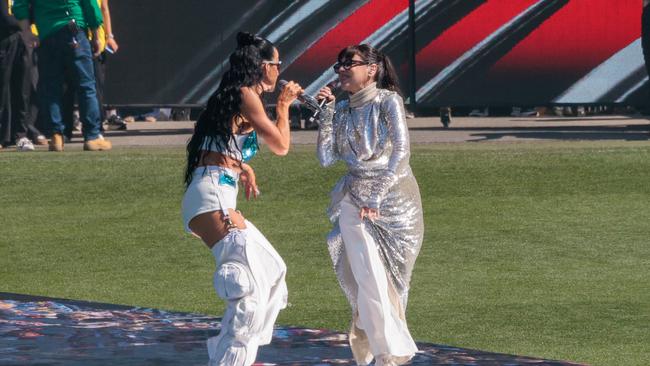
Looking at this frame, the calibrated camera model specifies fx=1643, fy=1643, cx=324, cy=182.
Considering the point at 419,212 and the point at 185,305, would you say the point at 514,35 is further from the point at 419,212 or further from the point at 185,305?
the point at 419,212

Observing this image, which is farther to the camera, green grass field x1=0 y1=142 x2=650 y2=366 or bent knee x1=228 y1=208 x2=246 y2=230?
green grass field x1=0 y1=142 x2=650 y2=366

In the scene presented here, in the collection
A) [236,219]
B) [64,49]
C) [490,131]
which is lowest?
[236,219]

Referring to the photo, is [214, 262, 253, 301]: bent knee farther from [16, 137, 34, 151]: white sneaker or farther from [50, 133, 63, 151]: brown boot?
[16, 137, 34, 151]: white sneaker

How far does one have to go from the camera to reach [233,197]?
7.67 meters

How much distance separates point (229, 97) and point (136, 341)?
1.82 meters

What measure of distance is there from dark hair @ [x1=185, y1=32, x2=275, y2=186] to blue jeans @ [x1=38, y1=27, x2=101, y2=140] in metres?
8.49

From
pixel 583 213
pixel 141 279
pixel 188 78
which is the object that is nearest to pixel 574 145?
pixel 583 213

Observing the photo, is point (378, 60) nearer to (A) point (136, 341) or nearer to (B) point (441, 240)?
(A) point (136, 341)

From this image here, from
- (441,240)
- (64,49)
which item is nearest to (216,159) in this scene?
(441,240)

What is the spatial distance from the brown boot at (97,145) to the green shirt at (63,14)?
1.28m

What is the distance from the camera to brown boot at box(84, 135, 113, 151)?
1692cm

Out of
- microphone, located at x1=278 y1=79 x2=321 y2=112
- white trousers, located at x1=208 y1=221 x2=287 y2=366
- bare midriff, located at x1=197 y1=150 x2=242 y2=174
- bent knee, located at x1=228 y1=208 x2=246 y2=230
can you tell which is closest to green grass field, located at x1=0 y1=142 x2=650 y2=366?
microphone, located at x1=278 y1=79 x2=321 y2=112

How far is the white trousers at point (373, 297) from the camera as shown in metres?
7.98

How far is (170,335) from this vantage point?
29.4ft
